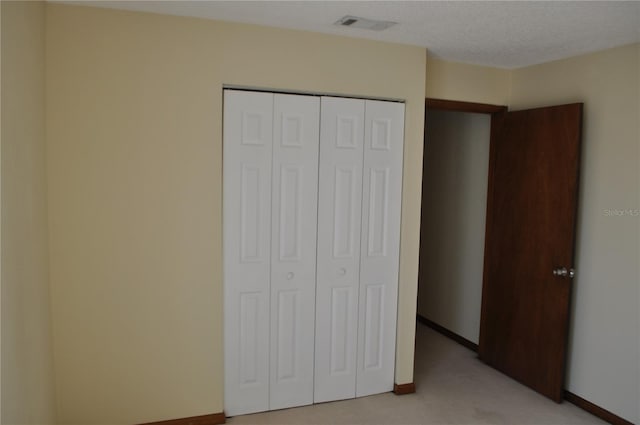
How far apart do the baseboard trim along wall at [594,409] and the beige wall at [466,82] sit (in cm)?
221

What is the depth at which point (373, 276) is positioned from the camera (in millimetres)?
3447

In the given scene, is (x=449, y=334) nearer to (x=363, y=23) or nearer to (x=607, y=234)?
(x=607, y=234)

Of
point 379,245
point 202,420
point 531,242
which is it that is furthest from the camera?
point 531,242

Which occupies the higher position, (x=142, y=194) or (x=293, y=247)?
(x=142, y=194)

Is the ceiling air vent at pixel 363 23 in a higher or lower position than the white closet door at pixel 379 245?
higher

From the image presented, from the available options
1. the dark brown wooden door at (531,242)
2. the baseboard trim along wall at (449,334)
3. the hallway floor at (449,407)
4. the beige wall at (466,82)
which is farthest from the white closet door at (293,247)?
the baseboard trim along wall at (449,334)

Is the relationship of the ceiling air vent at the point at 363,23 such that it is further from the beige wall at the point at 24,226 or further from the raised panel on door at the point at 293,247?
the beige wall at the point at 24,226

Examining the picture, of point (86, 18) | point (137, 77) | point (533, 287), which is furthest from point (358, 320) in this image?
point (86, 18)

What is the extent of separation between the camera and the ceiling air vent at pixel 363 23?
2809 millimetres

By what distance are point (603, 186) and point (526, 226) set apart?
1.96ft

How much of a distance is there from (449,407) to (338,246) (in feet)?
4.30

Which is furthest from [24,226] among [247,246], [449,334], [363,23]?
[449,334]

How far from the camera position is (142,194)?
2.84 m

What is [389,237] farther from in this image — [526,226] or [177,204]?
[177,204]
